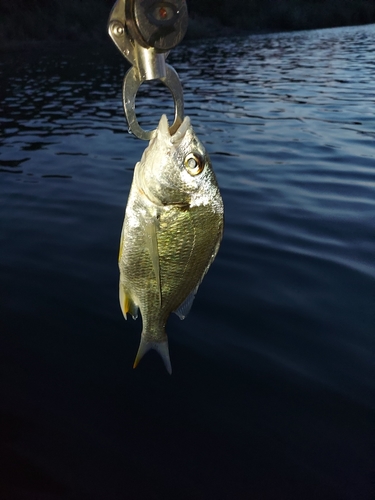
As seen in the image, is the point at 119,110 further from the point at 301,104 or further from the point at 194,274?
the point at 194,274

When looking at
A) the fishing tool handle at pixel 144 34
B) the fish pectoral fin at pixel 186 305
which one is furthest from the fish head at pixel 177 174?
the fish pectoral fin at pixel 186 305

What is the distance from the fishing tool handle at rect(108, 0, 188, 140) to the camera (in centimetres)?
175

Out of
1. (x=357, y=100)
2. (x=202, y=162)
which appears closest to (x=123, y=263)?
(x=202, y=162)

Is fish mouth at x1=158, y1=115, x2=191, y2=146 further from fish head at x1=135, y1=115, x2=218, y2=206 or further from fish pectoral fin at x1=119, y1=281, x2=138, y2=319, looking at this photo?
fish pectoral fin at x1=119, y1=281, x2=138, y2=319

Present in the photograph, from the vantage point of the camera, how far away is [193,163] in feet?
6.95

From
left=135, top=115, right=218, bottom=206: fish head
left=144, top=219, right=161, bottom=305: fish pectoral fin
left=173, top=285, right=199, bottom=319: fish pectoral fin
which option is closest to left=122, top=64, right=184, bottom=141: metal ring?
left=135, top=115, right=218, bottom=206: fish head

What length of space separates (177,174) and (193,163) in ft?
0.29

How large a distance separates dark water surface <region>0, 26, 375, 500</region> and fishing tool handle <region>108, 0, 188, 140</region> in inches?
92.6

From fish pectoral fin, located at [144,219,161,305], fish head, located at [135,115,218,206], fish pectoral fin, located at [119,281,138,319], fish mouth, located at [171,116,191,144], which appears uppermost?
fish mouth, located at [171,116,191,144]

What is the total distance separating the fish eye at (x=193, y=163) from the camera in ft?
6.88

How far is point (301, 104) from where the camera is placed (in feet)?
46.5

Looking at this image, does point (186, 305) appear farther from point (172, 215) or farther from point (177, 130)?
point (177, 130)

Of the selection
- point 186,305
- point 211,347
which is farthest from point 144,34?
point 211,347

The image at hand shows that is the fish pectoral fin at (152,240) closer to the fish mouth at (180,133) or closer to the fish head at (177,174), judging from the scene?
the fish head at (177,174)
